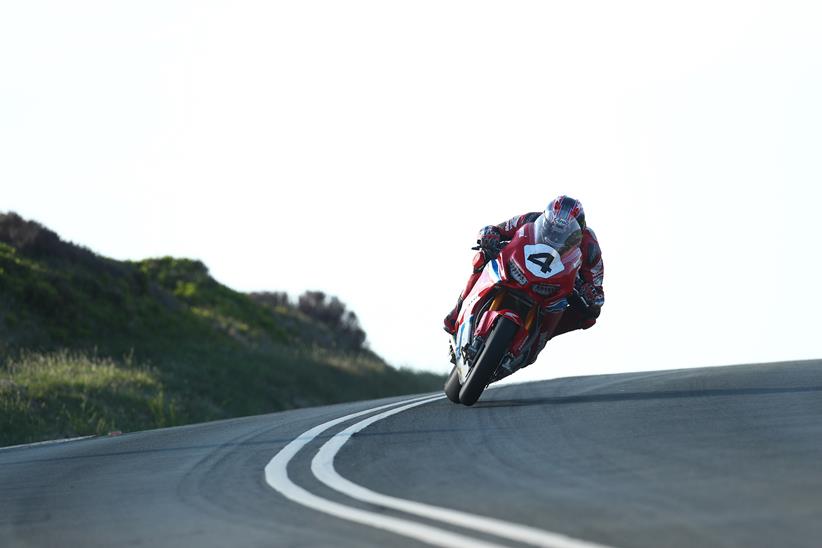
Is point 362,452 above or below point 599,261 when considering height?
below

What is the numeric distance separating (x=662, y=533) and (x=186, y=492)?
11.6 feet

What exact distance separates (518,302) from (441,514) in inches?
240

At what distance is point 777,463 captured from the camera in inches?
277

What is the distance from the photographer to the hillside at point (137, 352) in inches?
858

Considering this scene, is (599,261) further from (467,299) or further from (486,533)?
(486,533)

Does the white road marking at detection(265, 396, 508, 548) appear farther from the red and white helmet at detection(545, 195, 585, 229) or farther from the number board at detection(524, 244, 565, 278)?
the red and white helmet at detection(545, 195, 585, 229)

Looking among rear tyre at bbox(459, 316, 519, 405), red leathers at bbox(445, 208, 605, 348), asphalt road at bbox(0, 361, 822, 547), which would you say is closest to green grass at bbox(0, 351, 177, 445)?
asphalt road at bbox(0, 361, 822, 547)

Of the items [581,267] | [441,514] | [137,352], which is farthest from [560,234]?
[137,352]

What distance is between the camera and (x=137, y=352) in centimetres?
3531

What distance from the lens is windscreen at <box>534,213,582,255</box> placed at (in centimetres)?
1220

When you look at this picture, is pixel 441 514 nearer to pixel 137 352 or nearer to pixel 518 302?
pixel 518 302

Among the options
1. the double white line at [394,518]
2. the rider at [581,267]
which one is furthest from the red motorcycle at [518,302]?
the double white line at [394,518]

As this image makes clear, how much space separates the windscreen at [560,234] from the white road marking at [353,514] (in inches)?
145

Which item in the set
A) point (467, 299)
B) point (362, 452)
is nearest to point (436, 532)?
point (362, 452)
